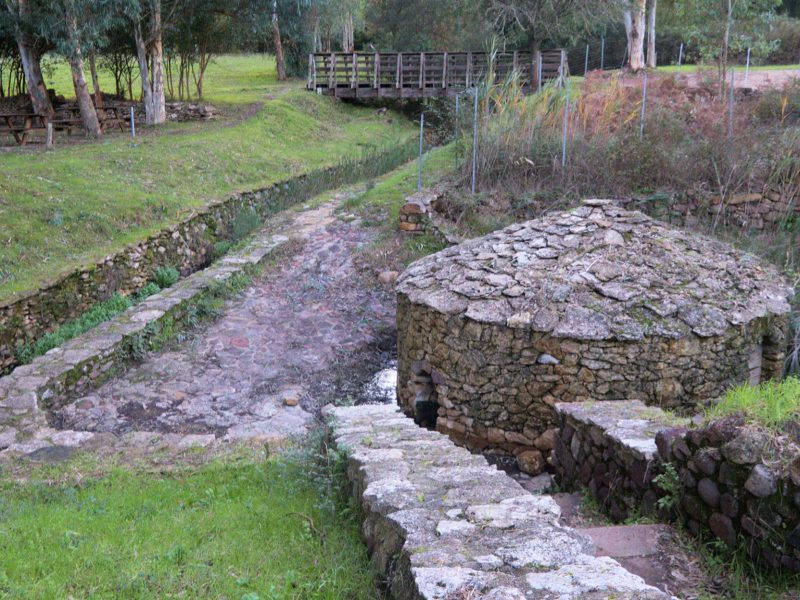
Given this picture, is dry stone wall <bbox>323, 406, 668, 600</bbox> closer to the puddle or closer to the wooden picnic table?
the puddle

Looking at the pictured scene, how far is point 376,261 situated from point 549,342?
18.1 feet

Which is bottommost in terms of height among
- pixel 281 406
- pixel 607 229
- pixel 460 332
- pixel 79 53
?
pixel 281 406

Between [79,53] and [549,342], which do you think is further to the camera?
[79,53]

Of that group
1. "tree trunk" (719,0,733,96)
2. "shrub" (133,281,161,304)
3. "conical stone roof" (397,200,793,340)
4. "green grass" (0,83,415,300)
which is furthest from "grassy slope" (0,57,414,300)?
"tree trunk" (719,0,733,96)

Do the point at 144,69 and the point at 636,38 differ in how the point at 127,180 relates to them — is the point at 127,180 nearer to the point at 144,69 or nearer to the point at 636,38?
the point at 144,69

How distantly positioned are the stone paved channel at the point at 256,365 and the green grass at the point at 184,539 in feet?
4.47

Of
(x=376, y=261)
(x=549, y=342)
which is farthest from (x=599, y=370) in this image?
(x=376, y=261)

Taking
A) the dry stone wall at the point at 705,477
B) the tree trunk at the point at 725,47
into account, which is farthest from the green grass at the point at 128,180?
the tree trunk at the point at 725,47

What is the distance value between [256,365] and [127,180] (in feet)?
20.7

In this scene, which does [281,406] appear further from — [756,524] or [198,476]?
[756,524]

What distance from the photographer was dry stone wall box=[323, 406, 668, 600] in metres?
2.59

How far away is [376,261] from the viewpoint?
11.7m

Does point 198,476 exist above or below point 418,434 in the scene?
below

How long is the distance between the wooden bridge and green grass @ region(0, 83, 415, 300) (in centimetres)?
449
